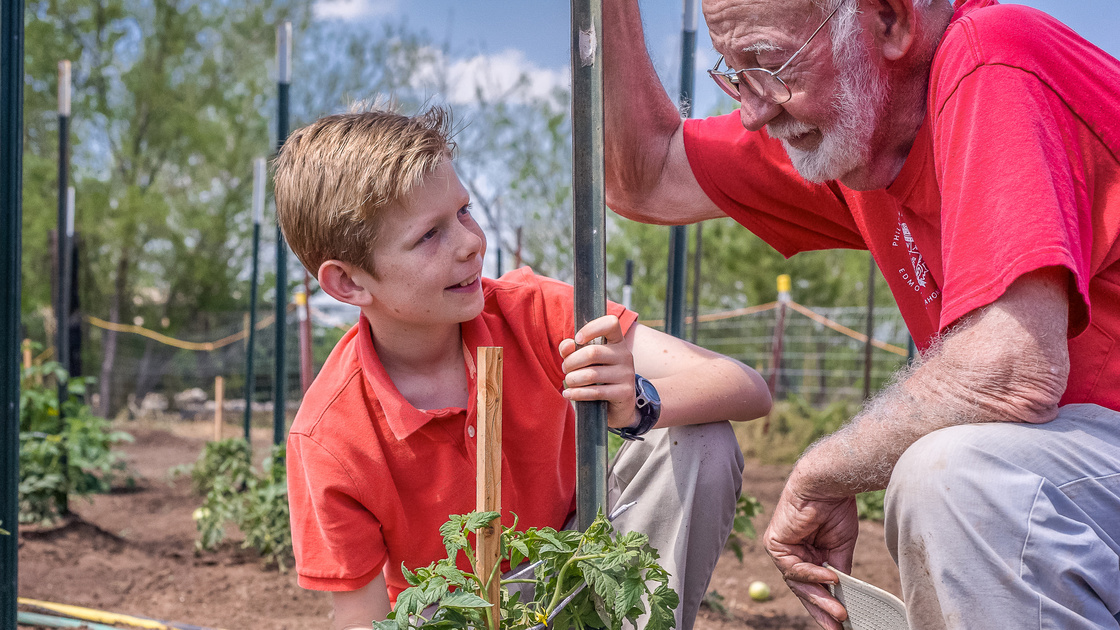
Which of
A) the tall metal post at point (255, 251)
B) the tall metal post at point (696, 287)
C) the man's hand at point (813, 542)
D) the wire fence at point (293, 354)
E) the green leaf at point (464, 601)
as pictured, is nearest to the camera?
the green leaf at point (464, 601)

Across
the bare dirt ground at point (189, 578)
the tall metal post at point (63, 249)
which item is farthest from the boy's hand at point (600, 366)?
the tall metal post at point (63, 249)

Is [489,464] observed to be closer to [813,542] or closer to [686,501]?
[686,501]

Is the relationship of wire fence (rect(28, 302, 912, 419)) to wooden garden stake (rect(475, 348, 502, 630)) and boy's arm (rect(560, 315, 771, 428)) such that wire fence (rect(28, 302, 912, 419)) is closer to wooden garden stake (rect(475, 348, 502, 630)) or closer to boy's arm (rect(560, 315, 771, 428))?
boy's arm (rect(560, 315, 771, 428))

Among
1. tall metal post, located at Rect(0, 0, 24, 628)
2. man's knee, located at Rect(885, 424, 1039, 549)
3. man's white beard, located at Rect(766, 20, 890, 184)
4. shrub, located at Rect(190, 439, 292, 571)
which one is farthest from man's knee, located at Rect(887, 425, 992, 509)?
shrub, located at Rect(190, 439, 292, 571)

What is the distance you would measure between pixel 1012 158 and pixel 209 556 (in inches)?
159

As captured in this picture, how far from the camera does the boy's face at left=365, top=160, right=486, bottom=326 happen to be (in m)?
1.57

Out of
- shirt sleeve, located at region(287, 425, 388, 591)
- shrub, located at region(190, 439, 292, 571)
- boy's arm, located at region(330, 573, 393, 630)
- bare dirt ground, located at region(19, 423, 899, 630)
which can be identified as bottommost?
bare dirt ground, located at region(19, 423, 899, 630)

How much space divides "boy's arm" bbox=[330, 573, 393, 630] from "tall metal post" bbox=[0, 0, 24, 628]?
97 cm

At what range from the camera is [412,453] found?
160cm

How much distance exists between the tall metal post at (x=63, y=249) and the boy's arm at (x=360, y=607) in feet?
12.1

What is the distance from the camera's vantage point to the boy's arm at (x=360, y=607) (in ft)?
5.00

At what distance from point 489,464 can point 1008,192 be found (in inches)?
33.3

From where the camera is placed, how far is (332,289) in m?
1.68

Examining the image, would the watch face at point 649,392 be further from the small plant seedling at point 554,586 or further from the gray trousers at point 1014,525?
the gray trousers at point 1014,525
